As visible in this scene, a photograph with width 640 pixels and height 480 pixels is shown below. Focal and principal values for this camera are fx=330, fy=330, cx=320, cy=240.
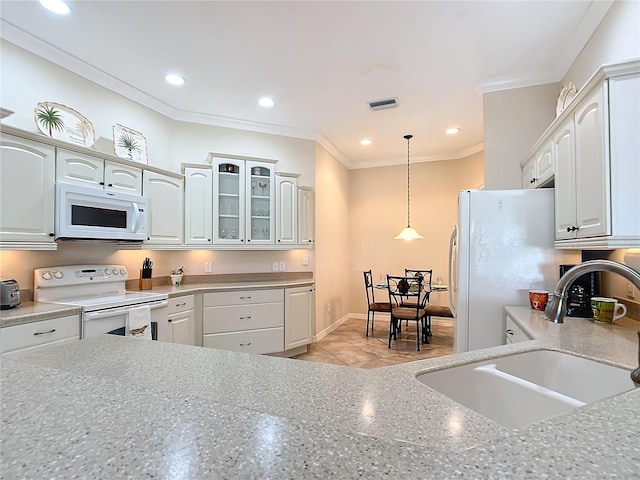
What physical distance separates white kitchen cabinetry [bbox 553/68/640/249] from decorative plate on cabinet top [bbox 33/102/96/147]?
11.5 ft

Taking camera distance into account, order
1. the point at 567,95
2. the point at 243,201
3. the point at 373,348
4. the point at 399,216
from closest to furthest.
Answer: the point at 567,95 → the point at 243,201 → the point at 373,348 → the point at 399,216

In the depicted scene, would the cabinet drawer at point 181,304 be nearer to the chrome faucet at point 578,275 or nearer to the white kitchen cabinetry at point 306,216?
the white kitchen cabinetry at point 306,216

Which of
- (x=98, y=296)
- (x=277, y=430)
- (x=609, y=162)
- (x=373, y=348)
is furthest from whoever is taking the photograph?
(x=373, y=348)

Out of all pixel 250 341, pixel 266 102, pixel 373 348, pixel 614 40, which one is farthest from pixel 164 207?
pixel 614 40

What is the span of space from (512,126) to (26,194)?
402 cm

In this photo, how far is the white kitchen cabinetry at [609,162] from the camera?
1.45m

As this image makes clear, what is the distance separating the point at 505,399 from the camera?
110 cm

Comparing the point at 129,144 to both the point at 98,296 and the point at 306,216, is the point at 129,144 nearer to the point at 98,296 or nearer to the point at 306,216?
the point at 98,296

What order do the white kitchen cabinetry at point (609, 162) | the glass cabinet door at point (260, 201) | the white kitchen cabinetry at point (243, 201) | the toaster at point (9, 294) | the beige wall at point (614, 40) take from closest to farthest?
1. the white kitchen cabinetry at point (609, 162)
2. the beige wall at point (614, 40)
3. the toaster at point (9, 294)
4. the white kitchen cabinetry at point (243, 201)
5. the glass cabinet door at point (260, 201)

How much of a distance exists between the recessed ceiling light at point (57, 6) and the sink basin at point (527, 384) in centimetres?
304

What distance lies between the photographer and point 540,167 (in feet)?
8.20

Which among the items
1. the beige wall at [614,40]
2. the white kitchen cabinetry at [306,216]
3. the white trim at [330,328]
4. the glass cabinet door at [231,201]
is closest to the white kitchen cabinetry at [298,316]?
the white trim at [330,328]

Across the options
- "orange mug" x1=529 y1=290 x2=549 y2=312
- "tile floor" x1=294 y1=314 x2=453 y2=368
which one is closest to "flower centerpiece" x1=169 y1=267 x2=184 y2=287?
"tile floor" x1=294 y1=314 x2=453 y2=368

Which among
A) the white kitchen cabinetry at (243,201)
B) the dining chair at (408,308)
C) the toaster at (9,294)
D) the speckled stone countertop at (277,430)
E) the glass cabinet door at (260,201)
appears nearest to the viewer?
the speckled stone countertop at (277,430)
